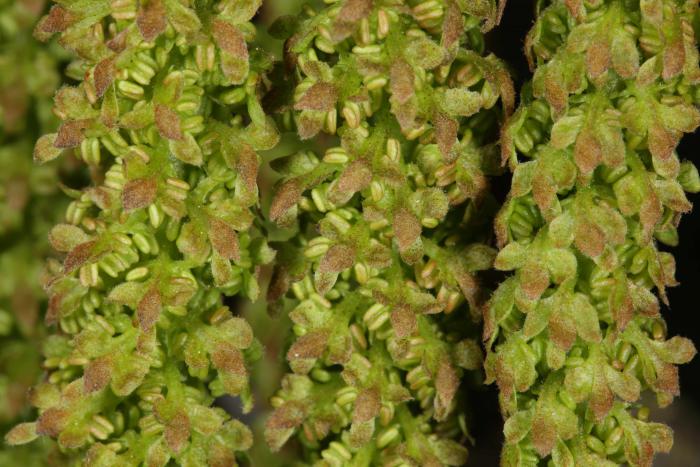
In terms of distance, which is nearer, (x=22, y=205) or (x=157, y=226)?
(x=157, y=226)

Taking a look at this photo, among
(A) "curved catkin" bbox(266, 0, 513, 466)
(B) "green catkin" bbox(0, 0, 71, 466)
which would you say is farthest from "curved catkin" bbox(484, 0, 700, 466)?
(B) "green catkin" bbox(0, 0, 71, 466)

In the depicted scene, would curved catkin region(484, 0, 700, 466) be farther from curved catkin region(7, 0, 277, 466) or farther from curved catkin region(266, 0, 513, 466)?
curved catkin region(7, 0, 277, 466)

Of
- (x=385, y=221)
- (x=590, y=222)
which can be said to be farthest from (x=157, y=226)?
(x=590, y=222)

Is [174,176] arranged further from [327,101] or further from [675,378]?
[675,378]

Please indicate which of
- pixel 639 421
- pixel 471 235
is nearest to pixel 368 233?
pixel 471 235

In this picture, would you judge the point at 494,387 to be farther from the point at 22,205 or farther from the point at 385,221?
the point at 22,205

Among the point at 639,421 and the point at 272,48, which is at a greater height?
the point at 272,48

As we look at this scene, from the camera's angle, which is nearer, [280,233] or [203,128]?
[203,128]
